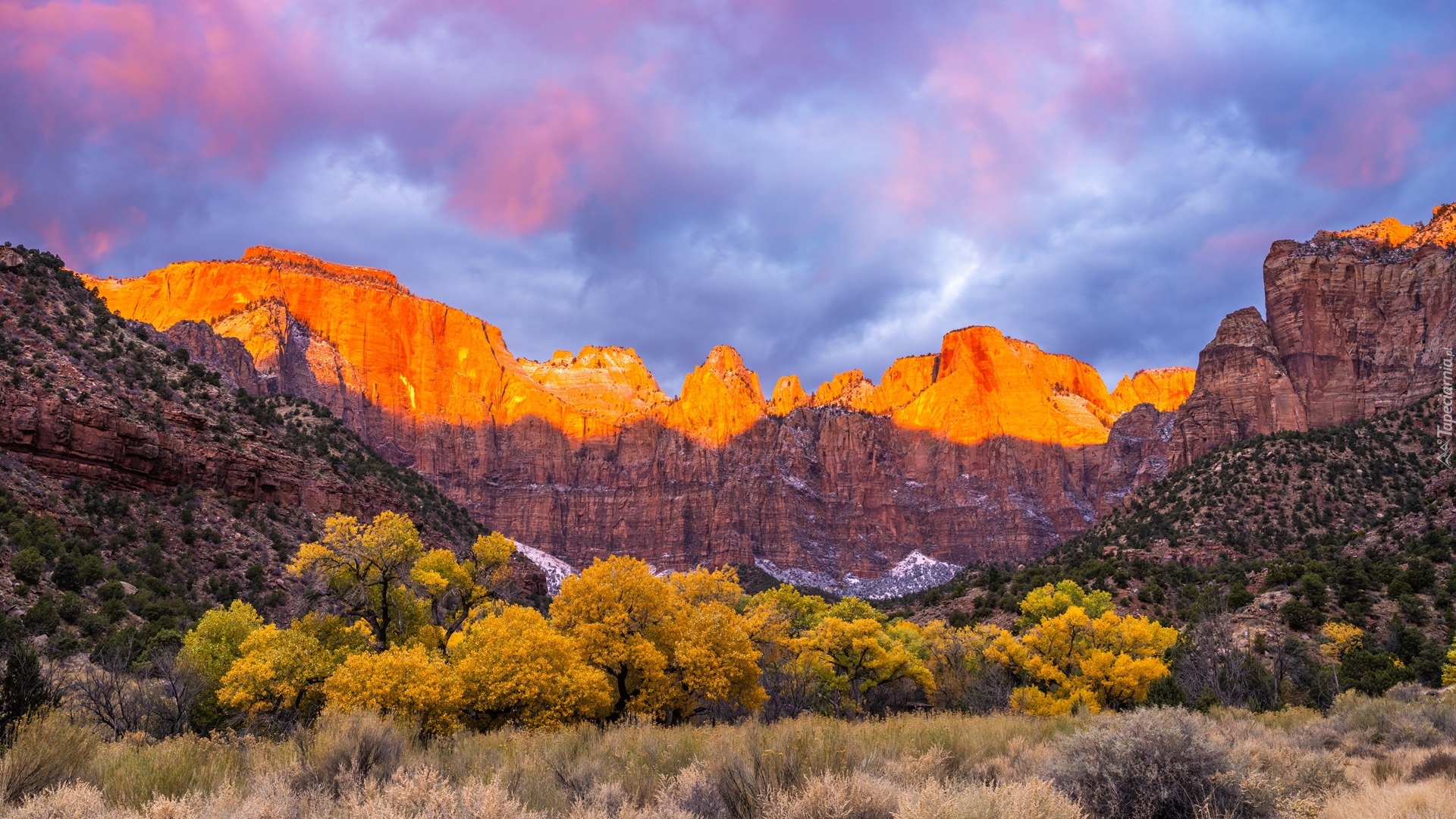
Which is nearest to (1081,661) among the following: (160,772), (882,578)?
(160,772)

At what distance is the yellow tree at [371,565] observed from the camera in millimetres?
22500

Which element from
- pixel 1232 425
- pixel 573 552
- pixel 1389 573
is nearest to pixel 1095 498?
pixel 1232 425

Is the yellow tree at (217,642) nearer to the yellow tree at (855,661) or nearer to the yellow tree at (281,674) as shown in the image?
the yellow tree at (281,674)

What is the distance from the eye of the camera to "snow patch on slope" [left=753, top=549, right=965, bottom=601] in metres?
171

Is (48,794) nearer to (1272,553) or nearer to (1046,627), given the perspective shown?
(1046,627)

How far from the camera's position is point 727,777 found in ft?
29.9

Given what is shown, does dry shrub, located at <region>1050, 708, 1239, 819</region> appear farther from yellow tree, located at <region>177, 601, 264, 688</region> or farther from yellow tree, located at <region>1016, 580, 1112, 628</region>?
yellow tree, located at <region>1016, 580, 1112, 628</region>

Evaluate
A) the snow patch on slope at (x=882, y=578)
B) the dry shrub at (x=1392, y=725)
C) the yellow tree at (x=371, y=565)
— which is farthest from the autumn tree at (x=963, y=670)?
the snow patch on slope at (x=882, y=578)

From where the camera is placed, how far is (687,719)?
24.5m

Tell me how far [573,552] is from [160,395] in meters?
146

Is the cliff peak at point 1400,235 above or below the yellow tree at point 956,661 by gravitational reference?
above

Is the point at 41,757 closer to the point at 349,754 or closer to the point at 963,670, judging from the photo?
the point at 349,754

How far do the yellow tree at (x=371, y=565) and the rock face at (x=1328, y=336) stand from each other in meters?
115

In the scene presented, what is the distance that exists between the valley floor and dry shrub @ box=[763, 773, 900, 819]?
0.07ft
